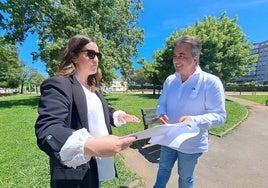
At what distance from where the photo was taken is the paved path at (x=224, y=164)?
4992 mm

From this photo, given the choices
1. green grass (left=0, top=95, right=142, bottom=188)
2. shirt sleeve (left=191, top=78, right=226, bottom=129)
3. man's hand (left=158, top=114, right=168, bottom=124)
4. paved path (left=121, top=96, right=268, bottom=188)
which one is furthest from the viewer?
paved path (left=121, top=96, right=268, bottom=188)

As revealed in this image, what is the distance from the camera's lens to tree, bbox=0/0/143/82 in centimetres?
2198

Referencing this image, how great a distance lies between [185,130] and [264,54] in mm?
156321

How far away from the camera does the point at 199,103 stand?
3.01 meters

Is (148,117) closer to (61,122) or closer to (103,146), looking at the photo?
(61,122)

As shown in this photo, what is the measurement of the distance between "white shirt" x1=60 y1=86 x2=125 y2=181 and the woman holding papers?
3.08 ft

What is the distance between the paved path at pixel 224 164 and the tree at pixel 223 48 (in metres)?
17.5

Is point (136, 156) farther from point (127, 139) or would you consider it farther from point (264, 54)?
point (264, 54)

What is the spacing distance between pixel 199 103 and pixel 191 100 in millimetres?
94

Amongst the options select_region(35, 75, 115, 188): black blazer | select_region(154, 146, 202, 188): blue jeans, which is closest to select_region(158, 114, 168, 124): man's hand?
select_region(154, 146, 202, 188): blue jeans

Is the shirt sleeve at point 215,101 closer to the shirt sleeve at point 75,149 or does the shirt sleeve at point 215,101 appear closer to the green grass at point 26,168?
the shirt sleeve at point 75,149

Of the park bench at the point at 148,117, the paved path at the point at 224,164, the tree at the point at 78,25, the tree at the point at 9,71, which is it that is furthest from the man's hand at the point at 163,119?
the tree at the point at 9,71

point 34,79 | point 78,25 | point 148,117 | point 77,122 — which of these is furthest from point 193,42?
point 34,79

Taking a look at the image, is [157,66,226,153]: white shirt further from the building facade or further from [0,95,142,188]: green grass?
the building facade
